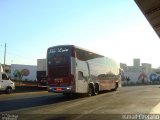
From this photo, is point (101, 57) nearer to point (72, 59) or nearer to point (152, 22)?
→ point (72, 59)

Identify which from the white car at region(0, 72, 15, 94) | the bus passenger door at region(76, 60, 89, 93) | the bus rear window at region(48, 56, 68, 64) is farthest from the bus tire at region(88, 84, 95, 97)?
the white car at region(0, 72, 15, 94)

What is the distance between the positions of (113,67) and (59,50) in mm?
13923

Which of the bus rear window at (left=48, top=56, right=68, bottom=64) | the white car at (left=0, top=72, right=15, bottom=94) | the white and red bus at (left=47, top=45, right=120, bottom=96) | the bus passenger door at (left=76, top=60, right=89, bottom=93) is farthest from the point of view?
the white car at (left=0, top=72, right=15, bottom=94)

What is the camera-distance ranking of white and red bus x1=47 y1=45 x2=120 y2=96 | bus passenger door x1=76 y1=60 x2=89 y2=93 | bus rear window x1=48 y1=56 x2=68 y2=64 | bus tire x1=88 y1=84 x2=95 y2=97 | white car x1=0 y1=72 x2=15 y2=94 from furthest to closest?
white car x1=0 y1=72 x2=15 y2=94
bus tire x1=88 y1=84 x2=95 y2=97
bus passenger door x1=76 y1=60 x2=89 y2=93
bus rear window x1=48 y1=56 x2=68 y2=64
white and red bus x1=47 y1=45 x2=120 y2=96

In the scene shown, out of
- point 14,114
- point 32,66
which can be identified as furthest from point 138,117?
point 32,66

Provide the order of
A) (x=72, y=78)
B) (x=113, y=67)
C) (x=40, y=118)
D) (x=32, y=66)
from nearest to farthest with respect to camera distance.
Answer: (x=40, y=118)
(x=72, y=78)
(x=113, y=67)
(x=32, y=66)

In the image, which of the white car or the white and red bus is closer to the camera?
the white and red bus

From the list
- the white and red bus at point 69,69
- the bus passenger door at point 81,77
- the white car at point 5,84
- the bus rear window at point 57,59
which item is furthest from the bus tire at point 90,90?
the white car at point 5,84

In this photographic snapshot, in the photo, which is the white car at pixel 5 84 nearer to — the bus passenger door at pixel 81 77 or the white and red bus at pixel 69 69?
the white and red bus at pixel 69 69

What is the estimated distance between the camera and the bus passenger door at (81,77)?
25891mm

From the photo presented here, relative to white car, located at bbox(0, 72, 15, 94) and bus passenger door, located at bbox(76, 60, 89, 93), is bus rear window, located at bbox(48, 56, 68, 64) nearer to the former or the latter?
bus passenger door, located at bbox(76, 60, 89, 93)

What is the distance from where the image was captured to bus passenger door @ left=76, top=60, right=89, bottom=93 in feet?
84.9

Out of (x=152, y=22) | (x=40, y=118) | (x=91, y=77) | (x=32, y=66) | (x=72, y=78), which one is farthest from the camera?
(x=32, y=66)

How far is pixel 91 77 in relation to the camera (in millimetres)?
29047
